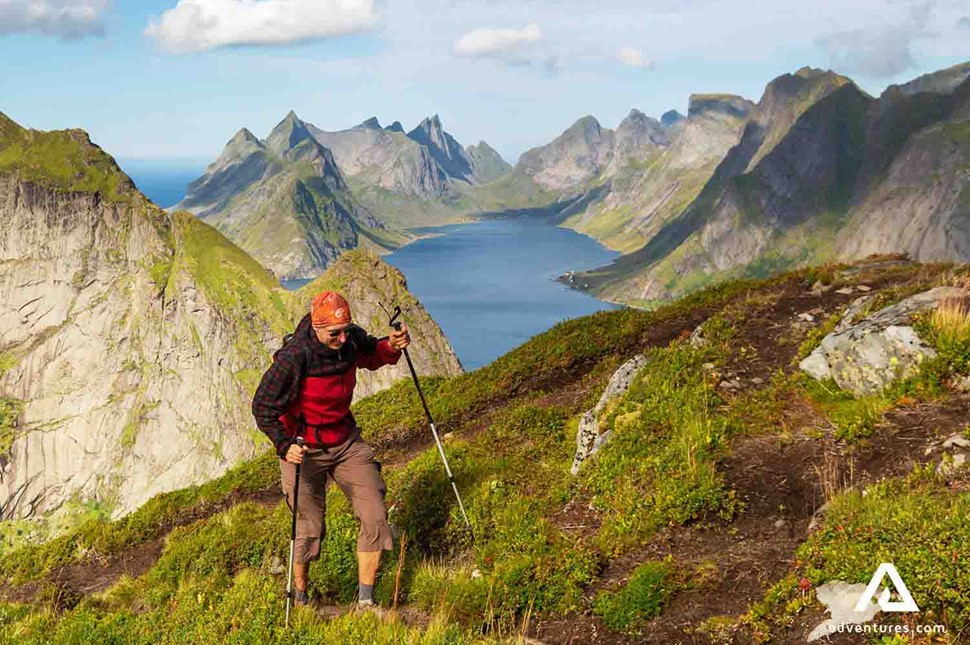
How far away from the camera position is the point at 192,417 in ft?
566

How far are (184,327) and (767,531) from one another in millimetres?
189155

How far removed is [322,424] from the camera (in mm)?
9086

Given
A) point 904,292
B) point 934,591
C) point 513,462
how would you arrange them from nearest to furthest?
point 934,591 < point 513,462 < point 904,292

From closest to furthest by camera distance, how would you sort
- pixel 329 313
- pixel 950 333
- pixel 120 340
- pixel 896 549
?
pixel 896 549, pixel 329 313, pixel 950 333, pixel 120 340

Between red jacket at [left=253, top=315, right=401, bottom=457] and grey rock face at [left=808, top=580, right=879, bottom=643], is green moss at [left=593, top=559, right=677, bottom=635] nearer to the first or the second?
grey rock face at [left=808, top=580, right=879, bottom=643]

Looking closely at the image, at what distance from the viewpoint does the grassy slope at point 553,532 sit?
7.49 meters

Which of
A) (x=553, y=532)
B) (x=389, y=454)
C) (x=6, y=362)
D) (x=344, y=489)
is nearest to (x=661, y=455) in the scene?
(x=553, y=532)

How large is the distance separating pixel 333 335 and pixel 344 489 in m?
2.16

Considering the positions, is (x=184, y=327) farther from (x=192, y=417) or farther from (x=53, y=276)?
(x=53, y=276)

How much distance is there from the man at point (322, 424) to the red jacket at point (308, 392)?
0.04 ft

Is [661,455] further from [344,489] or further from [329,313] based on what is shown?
[329,313]

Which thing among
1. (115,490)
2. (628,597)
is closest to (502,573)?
(628,597)

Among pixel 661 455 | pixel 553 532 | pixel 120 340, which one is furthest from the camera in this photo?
pixel 120 340

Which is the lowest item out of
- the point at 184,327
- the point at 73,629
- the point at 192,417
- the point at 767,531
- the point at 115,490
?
the point at 115,490
